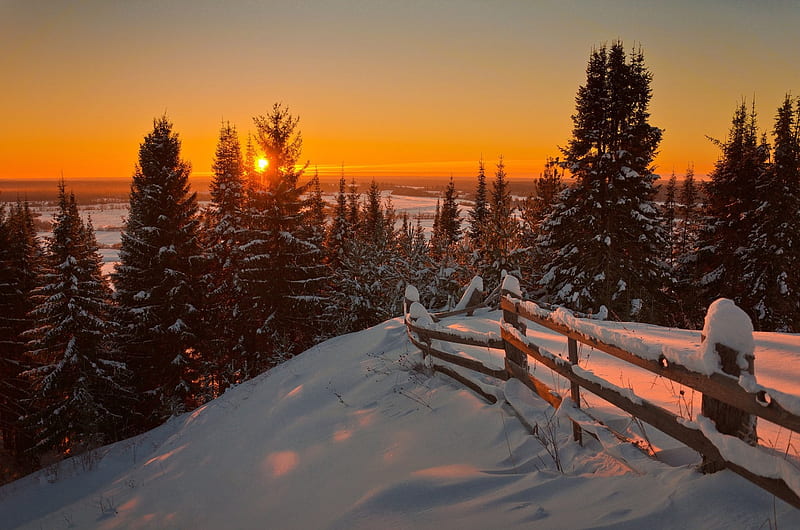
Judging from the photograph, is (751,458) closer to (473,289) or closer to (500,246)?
(473,289)

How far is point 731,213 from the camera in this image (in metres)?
24.5

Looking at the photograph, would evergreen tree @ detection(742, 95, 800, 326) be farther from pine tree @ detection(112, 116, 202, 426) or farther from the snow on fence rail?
pine tree @ detection(112, 116, 202, 426)

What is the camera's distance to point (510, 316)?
5871 mm

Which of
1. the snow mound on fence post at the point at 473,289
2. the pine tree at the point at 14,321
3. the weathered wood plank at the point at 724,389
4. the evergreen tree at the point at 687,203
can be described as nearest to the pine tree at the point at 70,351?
the pine tree at the point at 14,321

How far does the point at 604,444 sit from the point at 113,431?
24.5 meters

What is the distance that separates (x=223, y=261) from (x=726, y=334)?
27.6m

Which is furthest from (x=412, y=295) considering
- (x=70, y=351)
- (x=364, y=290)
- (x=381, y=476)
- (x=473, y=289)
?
(x=364, y=290)

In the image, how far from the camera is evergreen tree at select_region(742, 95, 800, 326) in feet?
70.7

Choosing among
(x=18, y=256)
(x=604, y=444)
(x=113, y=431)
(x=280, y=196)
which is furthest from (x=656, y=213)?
(x=18, y=256)

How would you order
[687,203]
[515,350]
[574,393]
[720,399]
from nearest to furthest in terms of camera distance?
[720,399] < [574,393] < [515,350] < [687,203]

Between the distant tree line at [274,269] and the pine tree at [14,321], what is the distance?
11cm

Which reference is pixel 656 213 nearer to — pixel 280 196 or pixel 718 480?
pixel 280 196

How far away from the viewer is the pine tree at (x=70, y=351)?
786 inches

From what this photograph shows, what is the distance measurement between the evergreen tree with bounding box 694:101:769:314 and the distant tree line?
0.09 m
